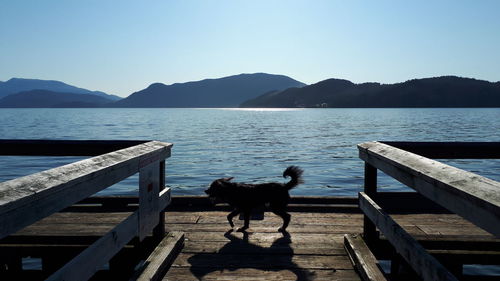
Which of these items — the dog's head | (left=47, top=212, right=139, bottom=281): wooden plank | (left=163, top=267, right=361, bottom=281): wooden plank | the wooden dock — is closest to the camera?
the wooden dock

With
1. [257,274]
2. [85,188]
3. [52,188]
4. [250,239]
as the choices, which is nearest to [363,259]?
[257,274]

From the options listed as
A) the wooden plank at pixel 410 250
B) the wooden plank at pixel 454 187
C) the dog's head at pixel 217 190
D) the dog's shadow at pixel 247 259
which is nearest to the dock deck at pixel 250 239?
the dog's shadow at pixel 247 259

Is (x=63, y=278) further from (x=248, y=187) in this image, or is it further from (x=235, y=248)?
(x=248, y=187)

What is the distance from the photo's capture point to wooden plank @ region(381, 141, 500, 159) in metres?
4.40

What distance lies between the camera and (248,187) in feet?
19.6

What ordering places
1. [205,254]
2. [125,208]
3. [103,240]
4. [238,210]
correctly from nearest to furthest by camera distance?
[103,240] → [205,254] → [238,210] → [125,208]

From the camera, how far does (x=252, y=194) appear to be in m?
5.97

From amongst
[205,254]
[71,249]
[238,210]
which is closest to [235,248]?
[205,254]

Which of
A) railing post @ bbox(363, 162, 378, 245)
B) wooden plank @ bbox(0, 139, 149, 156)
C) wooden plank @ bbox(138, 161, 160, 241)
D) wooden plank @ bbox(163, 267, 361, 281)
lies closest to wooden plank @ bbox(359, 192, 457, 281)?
railing post @ bbox(363, 162, 378, 245)

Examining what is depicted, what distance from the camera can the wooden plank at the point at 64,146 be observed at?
479 cm

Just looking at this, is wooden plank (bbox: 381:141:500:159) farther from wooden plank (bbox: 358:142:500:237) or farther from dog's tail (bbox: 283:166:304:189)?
dog's tail (bbox: 283:166:304:189)

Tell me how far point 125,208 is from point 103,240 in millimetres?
4524

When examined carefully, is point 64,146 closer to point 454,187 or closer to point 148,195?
point 148,195

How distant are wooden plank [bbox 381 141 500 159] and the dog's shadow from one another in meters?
1.82
